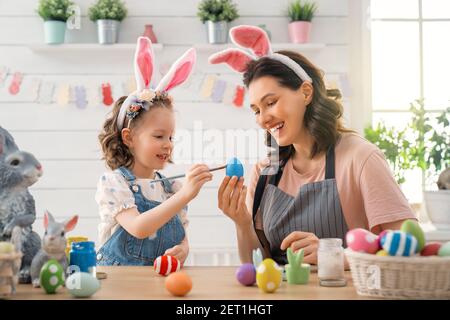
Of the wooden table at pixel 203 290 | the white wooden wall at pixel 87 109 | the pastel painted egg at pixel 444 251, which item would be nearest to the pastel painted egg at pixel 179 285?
the wooden table at pixel 203 290

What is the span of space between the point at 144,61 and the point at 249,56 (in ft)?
1.05

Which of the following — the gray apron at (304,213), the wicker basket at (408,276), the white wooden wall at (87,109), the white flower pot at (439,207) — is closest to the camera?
the wicker basket at (408,276)

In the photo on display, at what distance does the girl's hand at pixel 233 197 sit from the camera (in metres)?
1.75

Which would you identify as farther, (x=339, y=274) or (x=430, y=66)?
(x=430, y=66)

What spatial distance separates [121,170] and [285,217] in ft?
1.75

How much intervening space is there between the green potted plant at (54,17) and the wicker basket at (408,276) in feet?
7.76

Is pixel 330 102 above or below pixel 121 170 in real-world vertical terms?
above

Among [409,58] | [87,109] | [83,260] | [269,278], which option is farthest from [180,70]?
[409,58]

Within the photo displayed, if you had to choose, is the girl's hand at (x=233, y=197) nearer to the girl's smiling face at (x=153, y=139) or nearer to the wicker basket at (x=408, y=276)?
the girl's smiling face at (x=153, y=139)

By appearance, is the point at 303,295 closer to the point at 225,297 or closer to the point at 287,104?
the point at 225,297

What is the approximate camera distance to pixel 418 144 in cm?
333
